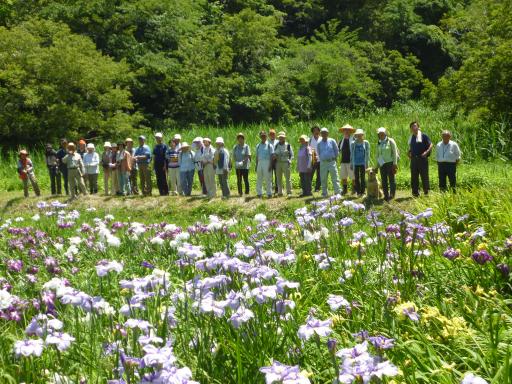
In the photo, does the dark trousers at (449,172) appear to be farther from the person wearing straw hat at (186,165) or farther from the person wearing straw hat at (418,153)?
the person wearing straw hat at (186,165)

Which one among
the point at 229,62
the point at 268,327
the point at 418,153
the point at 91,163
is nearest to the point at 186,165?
the point at 91,163

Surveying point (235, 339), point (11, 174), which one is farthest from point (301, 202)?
point (11, 174)

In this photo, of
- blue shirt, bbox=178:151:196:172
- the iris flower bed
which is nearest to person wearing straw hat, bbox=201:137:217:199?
blue shirt, bbox=178:151:196:172

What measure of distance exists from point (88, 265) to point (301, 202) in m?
5.96

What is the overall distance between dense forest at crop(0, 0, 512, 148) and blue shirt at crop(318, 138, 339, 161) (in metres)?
7.65

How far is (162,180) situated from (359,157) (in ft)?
16.8

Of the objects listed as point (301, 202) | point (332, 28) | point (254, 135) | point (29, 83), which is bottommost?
point (301, 202)

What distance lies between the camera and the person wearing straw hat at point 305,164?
38.8ft

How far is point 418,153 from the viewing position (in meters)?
10.8

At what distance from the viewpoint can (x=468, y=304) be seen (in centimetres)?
364

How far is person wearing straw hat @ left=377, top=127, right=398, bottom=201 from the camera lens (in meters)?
10.7

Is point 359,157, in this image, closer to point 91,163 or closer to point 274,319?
point 91,163

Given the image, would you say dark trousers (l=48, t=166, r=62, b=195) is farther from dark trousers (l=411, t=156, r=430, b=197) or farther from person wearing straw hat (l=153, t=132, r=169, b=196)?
dark trousers (l=411, t=156, r=430, b=197)

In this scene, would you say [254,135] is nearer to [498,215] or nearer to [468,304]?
[498,215]
